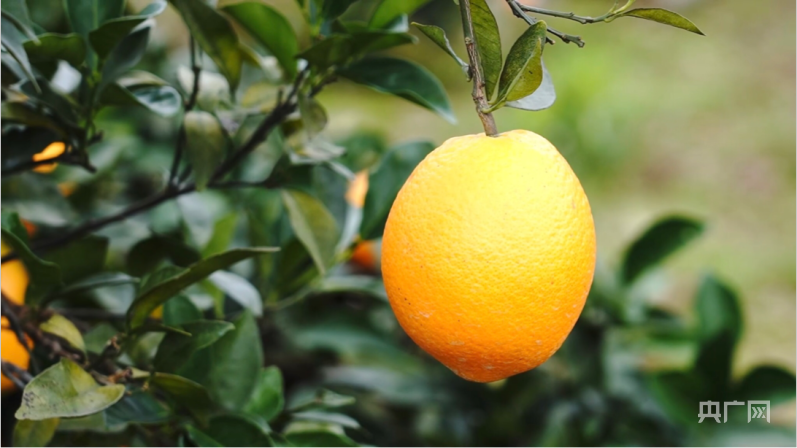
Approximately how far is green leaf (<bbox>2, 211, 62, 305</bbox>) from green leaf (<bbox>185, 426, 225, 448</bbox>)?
0.17m

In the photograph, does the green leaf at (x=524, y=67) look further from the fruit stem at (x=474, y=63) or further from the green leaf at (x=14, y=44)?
the green leaf at (x=14, y=44)

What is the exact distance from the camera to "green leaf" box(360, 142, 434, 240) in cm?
79

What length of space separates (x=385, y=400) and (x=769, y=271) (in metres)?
1.42

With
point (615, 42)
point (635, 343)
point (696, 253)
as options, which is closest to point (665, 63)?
point (615, 42)

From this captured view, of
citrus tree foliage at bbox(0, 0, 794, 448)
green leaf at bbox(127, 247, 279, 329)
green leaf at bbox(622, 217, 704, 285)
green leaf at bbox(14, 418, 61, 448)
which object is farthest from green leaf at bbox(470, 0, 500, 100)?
green leaf at bbox(622, 217, 704, 285)

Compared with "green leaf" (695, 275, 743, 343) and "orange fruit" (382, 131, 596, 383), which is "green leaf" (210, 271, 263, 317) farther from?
"green leaf" (695, 275, 743, 343)

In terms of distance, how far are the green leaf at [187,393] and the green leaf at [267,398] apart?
7 cm

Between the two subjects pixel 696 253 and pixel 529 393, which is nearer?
pixel 529 393

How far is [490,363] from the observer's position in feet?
1.49

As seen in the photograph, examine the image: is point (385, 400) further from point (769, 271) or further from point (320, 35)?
point (769, 271)

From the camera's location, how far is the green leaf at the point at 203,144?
2.08 ft

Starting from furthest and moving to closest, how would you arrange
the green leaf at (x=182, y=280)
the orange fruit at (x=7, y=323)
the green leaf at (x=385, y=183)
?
the green leaf at (x=385, y=183), the orange fruit at (x=7, y=323), the green leaf at (x=182, y=280)

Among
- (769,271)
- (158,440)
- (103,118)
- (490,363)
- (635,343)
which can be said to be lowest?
(769,271)

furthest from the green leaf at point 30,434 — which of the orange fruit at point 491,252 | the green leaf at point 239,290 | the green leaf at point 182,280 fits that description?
the orange fruit at point 491,252
